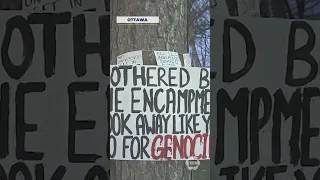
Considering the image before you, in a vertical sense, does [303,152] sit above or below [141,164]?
below

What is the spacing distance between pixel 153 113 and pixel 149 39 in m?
0.30

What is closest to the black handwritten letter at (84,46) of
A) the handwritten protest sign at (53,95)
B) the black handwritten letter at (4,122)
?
the handwritten protest sign at (53,95)

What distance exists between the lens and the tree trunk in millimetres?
2420

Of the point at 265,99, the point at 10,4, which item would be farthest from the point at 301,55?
the point at 10,4

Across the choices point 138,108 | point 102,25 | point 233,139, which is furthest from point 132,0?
point 233,139

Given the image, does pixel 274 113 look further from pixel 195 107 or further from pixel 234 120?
pixel 195 107

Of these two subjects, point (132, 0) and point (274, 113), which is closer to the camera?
point (132, 0)

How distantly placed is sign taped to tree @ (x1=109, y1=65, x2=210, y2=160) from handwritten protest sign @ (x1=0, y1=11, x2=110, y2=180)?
113 inches

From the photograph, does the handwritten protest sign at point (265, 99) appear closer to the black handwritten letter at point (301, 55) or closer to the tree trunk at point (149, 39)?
the black handwritten letter at point (301, 55)

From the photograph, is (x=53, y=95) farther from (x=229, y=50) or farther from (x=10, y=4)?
(x=229, y=50)

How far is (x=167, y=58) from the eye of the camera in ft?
7.97

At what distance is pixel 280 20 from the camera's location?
5680 mm

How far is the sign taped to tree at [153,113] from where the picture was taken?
7.88ft

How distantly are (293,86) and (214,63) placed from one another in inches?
32.4
